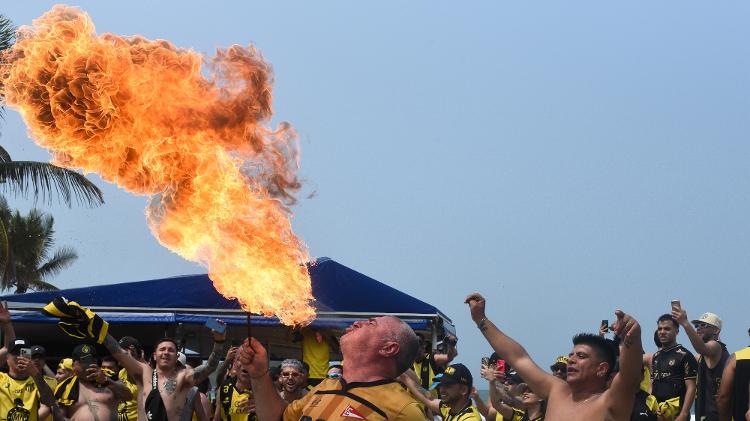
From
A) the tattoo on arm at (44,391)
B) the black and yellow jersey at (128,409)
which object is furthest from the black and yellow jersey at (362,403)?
the tattoo on arm at (44,391)

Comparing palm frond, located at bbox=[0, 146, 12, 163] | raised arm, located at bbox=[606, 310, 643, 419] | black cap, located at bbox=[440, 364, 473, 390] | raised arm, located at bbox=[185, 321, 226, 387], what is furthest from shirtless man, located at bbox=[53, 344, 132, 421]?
palm frond, located at bbox=[0, 146, 12, 163]

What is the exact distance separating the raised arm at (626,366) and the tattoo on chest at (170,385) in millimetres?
4531

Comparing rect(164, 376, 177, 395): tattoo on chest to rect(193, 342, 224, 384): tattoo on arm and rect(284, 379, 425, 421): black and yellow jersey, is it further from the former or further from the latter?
rect(284, 379, 425, 421): black and yellow jersey

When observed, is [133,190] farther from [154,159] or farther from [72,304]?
[72,304]

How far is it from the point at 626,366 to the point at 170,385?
4807mm

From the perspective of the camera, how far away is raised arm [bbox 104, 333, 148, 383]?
336 inches

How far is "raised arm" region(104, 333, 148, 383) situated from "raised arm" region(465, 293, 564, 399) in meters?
3.23

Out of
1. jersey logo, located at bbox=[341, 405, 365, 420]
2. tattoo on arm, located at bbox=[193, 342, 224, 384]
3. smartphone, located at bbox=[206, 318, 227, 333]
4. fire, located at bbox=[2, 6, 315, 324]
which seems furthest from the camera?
tattoo on arm, located at bbox=[193, 342, 224, 384]

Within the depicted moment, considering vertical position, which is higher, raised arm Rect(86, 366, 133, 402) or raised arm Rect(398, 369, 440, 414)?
raised arm Rect(398, 369, 440, 414)

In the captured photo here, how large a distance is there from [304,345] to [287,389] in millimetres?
4507

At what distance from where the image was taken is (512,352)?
6.73 m

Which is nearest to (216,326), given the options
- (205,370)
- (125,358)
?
(205,370)

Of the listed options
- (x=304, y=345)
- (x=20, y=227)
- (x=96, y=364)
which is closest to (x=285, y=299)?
(x=96, y=364)

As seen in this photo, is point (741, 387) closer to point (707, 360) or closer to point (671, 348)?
point (707, 360)
